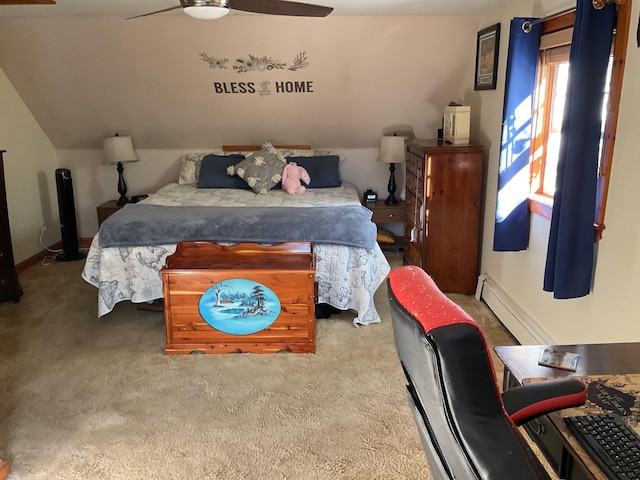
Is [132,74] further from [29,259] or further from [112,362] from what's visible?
[112,362]

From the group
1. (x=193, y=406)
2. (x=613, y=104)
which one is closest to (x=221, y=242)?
(x=193, y=406)

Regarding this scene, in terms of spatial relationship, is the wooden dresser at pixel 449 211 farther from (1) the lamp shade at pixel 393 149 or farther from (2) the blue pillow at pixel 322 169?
(2) the blue pillow at pixel 322 169

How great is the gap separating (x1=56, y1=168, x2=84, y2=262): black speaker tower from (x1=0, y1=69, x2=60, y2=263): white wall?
0.84 ft

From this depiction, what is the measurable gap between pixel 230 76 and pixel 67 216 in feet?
6.00

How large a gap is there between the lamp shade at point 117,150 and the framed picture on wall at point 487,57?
292cm

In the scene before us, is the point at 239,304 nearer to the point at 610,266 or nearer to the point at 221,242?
the point at 221,242

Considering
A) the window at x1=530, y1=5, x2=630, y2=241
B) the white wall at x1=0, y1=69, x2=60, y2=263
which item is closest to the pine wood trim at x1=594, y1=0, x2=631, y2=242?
the window at x1=530, y1=5, x2=630, y2=241

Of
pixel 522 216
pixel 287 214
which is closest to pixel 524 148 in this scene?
pixel 522 216

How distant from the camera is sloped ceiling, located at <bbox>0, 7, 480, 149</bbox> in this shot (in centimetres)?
401

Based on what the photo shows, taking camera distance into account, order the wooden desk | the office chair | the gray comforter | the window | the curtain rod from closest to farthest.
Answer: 1. the office chair
2. the wooden desk
3. the curtain rod
4. the window
5. the gray comforter

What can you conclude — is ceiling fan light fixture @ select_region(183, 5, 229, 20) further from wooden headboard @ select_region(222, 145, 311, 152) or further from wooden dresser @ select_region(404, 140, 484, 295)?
wooden headboard @ select_region(222, 145, 311, 152)

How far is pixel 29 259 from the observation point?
183 inches

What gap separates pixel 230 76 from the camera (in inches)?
173

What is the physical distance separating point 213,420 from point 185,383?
1.27 ft
